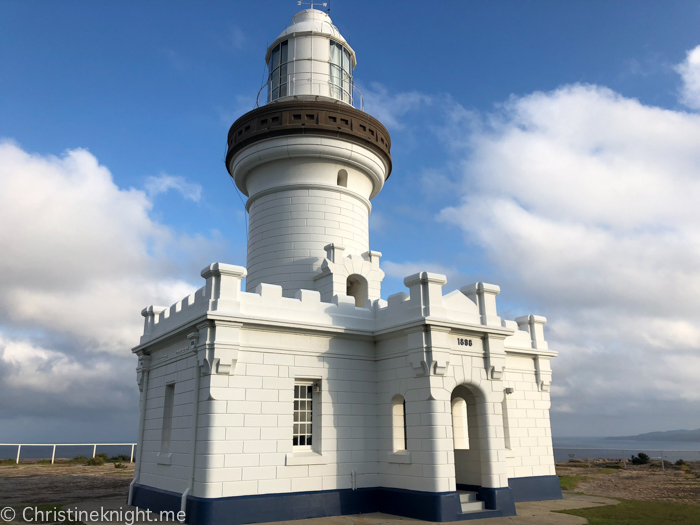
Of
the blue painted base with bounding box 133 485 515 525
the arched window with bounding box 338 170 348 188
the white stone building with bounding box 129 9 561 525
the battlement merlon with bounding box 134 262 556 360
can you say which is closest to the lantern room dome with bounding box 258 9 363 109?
the white stone building with bounding box 129 9 561 525

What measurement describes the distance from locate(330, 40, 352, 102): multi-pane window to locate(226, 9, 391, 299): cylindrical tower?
2.4 inches

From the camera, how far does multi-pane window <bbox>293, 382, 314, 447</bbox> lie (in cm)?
1297

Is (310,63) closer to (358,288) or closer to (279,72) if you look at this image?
(279,72)

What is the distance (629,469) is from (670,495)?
10457mm

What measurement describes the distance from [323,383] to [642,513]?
27.6 feet

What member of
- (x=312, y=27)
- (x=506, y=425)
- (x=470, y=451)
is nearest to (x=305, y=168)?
(x=312, y=27)

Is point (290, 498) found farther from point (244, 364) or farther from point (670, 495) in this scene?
point (670, 495)

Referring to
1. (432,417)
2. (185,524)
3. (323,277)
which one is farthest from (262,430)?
(323,277)

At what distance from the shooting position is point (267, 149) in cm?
1742

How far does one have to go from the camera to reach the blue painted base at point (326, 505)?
11141mm

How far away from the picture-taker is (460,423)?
52.9 ft

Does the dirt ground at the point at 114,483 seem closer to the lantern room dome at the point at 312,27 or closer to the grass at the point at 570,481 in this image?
the grass at the point at 570,481

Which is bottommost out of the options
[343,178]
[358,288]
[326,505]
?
[326,505]

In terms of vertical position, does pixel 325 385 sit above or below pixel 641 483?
above
